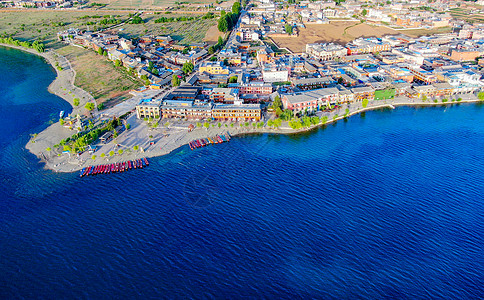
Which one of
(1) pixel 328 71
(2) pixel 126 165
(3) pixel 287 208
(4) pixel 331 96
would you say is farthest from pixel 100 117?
(1) pixel 328 71

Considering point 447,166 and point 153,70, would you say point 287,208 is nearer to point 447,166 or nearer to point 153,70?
point 447,166

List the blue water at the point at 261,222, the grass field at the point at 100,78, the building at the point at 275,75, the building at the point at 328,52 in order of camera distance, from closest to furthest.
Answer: the blue water at the point at 261,222, the grass field at the point at 100,78, the building at the point at 275,75, the building at the point at 328,52

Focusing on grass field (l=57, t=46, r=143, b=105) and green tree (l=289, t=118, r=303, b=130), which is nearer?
green tree (l=289, t=118, r=303, b=130)

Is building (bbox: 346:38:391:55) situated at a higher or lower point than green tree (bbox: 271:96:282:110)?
higher

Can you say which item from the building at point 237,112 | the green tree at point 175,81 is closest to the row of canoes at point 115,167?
the building at point 237,112

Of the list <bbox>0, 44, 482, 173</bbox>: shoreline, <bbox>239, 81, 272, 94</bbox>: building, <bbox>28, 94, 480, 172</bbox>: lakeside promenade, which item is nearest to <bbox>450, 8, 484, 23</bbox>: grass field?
<bbox>0, 44, 482, 173</bbox>: shoreline

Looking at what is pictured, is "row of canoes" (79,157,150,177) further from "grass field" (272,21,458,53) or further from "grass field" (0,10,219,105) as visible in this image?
"grass field" (272,21,458,53)

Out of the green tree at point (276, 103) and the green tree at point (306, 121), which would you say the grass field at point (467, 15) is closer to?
the green tree at point (306, 121)
